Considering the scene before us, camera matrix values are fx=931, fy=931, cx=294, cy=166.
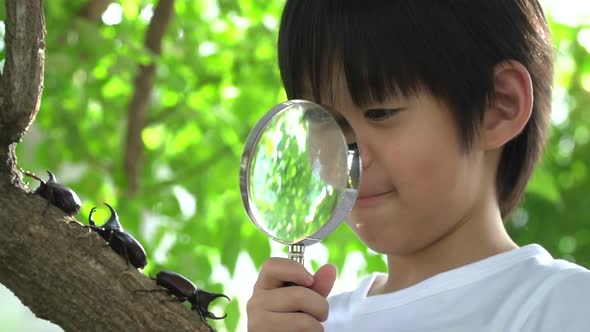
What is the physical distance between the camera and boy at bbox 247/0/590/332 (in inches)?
45.9

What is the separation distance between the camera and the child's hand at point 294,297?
1.07 metres

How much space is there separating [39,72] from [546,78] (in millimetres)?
707

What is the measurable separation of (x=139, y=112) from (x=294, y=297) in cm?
173

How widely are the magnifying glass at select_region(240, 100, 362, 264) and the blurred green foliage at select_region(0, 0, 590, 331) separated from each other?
1.23 m

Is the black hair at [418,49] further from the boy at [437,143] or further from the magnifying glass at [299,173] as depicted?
the magnifying glass at [299,173]

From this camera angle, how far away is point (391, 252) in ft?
4.21

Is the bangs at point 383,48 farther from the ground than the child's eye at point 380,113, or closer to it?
farther from the ground

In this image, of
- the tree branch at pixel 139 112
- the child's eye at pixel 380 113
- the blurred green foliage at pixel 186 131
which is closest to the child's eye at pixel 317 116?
the child's eye at pixel 380 113

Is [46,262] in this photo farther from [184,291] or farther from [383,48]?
[383,48]

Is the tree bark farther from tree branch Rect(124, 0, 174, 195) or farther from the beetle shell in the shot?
tree branch Rect(124, 0, 174, 195)

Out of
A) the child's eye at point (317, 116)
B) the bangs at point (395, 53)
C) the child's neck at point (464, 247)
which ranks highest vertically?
the bangs at point (395, 53)

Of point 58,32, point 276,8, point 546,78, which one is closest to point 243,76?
point 276,8

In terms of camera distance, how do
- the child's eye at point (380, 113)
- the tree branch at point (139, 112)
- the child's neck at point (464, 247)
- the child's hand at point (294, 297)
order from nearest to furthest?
the child's hand at point (294, 297) → the child's eye at point (380, 113) → the child's neck at point (464, 247) → the tree branch at point (139, 112)

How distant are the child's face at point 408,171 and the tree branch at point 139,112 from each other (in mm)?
1568
